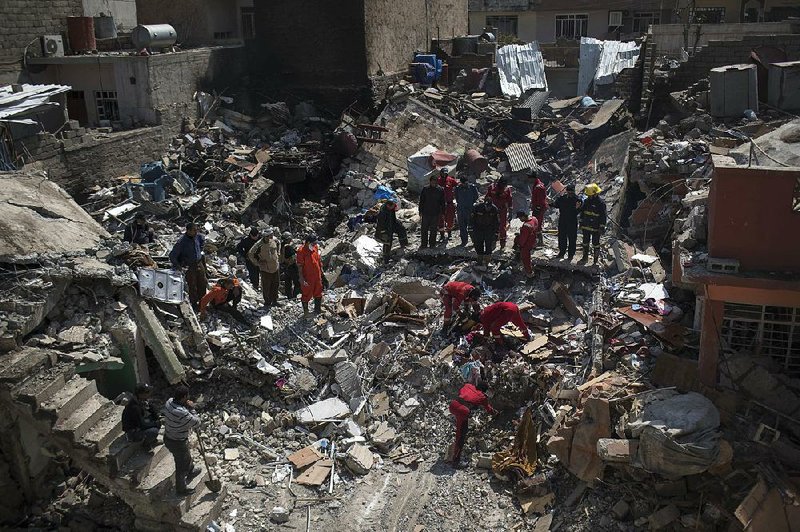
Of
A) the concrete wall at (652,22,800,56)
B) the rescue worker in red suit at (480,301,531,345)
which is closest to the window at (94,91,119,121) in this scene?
the rescue worker in red suit at (480,301,531,345)

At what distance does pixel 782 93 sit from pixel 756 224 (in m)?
9.40

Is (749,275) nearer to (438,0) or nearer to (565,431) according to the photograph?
(565,431)

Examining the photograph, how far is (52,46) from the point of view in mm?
18781

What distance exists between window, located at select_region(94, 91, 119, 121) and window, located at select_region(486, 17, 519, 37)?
19957 mm

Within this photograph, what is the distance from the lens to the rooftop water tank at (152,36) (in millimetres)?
18953

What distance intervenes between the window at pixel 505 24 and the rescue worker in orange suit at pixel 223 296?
25.4 m

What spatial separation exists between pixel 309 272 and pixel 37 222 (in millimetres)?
4195

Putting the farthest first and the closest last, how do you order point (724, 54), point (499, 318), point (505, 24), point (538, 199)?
1. point (505, 24)
2. point (724, 54)
3. point (538, 199)
4. point (499, 318)

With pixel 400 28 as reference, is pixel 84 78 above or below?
below

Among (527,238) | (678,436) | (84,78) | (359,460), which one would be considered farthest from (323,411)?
(84,78)

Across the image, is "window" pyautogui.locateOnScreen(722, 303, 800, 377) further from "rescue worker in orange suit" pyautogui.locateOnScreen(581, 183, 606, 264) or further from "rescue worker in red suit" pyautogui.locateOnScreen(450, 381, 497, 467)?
"rescue worker in orange suit" pyautogui.locateOnScreen(581, 183, 606, 264)

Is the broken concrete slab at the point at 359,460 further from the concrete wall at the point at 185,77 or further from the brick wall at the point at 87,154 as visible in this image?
the concrete wall at the point at 185,77

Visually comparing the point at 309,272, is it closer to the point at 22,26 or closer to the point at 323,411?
the point at 323,411

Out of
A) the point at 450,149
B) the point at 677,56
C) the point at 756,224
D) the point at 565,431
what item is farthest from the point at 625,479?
the point at 677,56
